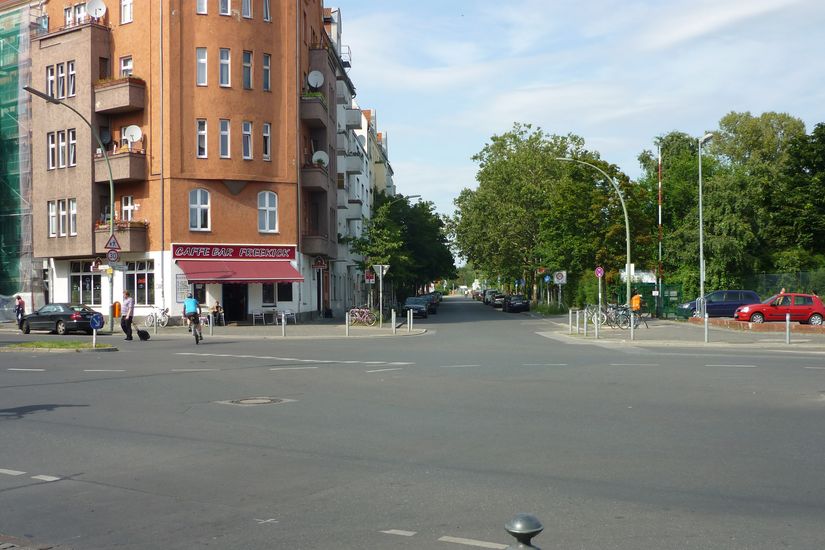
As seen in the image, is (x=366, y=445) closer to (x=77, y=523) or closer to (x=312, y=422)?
(x=312, y=422)

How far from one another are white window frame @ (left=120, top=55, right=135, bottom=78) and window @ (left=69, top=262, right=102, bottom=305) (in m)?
10.5

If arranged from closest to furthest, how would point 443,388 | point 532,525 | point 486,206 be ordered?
point 532,525 < point 443,388 < point 486,206

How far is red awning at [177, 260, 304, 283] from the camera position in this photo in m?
41.5

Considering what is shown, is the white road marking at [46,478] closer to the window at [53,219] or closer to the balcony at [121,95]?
the balcony at [121,95]

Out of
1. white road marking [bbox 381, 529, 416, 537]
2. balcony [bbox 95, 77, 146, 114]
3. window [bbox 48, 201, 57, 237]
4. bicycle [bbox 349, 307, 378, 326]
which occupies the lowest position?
white road marking [bbox 381, 529, 416, 537]

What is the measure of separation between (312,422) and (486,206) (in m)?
67.4

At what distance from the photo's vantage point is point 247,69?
44.1 metres

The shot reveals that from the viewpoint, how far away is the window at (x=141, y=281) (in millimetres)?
42938

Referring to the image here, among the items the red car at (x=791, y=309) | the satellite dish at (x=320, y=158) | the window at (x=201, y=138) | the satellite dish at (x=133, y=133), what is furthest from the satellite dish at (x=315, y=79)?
the red car at (x=791, y=309)

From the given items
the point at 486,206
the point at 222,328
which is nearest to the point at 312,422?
the point at 222,328

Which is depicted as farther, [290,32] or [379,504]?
[290,32]

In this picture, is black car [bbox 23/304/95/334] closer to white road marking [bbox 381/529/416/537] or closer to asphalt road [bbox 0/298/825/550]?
asphalt road [bbox 0/298/825/550]

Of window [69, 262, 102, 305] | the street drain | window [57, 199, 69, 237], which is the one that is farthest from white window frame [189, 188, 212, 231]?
the street drain

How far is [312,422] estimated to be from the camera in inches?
422
